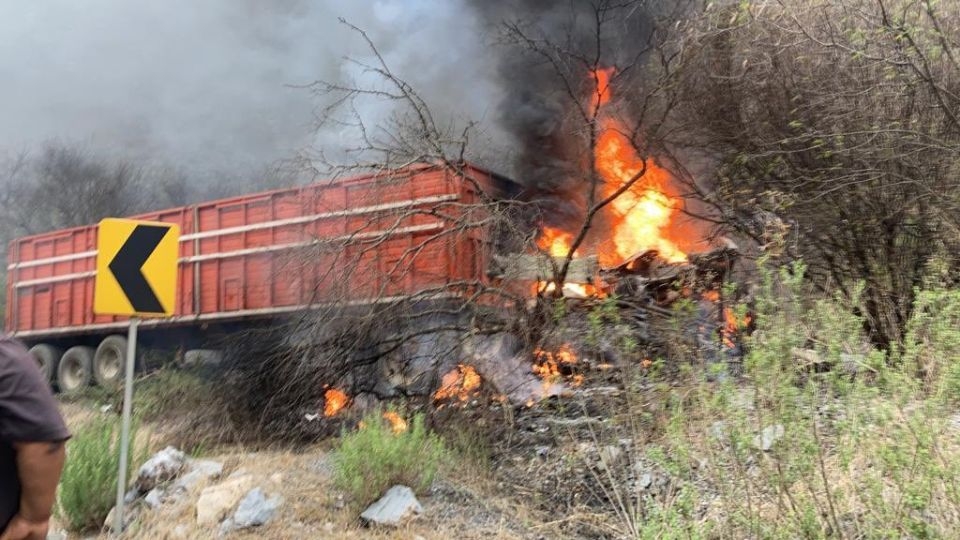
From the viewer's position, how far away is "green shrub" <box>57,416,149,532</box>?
182 inches

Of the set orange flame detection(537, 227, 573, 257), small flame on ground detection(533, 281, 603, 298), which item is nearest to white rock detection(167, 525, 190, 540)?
small flame on ground detection(533, 281, 603, 298)

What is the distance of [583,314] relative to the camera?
6121 mm

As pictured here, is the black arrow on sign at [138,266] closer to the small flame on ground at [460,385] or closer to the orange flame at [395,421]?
the orange flame at [395,421]

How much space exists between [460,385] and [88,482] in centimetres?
295

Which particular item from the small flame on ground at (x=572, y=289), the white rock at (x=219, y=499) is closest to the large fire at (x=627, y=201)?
the small flame on ground at (x=572, y=289)

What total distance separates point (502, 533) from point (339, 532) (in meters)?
1.03

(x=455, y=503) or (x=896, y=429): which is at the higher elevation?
(x=896, y=429)

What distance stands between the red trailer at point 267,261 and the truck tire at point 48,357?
0.02m

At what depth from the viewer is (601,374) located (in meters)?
5.22

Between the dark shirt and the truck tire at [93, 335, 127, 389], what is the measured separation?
32.6 feet

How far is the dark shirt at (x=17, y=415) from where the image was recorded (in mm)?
1905

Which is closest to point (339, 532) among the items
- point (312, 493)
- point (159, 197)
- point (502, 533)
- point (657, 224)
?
point (312, 493)

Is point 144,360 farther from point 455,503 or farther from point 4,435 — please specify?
point 4,435

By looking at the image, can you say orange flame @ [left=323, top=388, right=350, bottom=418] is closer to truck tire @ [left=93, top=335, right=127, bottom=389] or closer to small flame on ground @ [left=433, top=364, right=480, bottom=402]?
small flame on ground @ [left=433, top=364, right=480, bottom=402]
